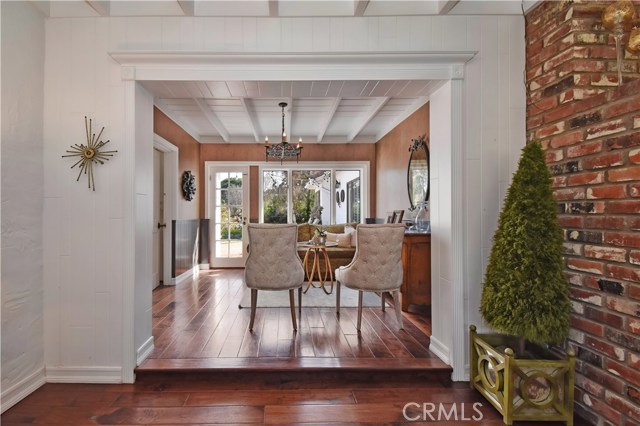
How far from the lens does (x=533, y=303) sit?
68.5 inches

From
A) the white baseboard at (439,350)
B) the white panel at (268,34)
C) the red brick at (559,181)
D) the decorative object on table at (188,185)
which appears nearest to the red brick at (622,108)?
the red brick at (559,181)

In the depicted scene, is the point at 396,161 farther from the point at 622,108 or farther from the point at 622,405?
the point at 622,405

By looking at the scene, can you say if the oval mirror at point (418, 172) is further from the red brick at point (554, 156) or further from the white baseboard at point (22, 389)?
the white baseboard at point (22, 389)

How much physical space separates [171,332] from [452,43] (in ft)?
10.3

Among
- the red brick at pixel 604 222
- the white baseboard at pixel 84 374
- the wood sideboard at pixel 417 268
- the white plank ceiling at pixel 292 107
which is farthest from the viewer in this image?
the wood sideboard at pixel 417 268

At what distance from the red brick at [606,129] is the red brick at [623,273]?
68cm

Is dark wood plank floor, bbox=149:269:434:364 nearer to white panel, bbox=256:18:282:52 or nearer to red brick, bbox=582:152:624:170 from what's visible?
red brick, bbox=582:152:624:170

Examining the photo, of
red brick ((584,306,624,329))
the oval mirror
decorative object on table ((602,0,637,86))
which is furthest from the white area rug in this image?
decorative object on table ((602,0,637,86))

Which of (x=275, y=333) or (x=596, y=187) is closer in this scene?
(x=596, y=187)

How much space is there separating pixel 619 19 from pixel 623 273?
1.33 m

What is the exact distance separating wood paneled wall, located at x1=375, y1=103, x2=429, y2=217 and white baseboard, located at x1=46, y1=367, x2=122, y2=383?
3.63m

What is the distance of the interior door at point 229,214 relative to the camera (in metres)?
6.21

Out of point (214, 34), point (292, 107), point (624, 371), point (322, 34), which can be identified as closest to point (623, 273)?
point (624, 371)

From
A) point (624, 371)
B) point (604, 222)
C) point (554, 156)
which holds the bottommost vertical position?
point (624, 371)
